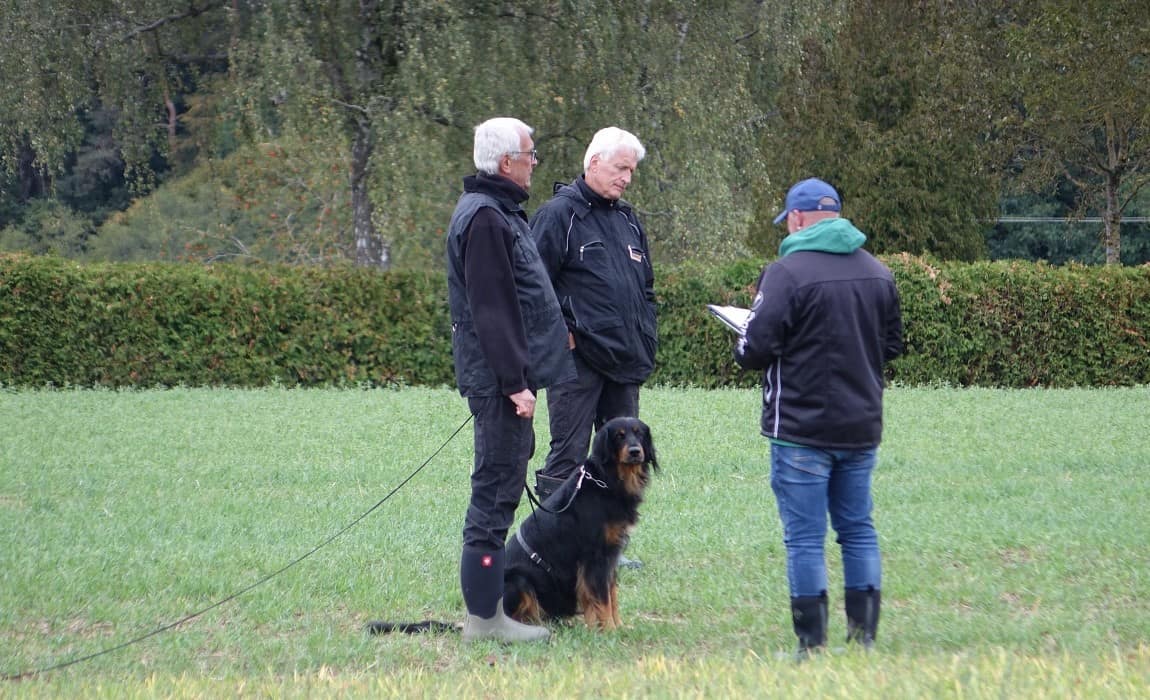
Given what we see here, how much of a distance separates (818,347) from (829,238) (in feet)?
1.40

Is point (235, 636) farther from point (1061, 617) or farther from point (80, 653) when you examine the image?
point (1061, 617)

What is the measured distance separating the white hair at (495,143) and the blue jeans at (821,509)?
168cm

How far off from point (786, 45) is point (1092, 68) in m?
6.26

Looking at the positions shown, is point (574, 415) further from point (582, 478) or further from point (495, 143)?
point (495, 143)

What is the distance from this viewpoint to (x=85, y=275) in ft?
54.0

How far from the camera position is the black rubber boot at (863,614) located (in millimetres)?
4668

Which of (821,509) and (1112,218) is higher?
(821,509)

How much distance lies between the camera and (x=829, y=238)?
14.8ft

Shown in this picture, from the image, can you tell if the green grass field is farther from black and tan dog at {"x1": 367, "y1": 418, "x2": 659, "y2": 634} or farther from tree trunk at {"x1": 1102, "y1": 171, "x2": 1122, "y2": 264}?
tree trunk at {"x1": 1102, "y1": 171, "x2": 1122, "y2": 264}

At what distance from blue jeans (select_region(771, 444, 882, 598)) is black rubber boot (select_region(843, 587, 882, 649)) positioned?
33 mm

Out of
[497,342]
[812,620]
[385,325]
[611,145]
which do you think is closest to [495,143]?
[497,342]

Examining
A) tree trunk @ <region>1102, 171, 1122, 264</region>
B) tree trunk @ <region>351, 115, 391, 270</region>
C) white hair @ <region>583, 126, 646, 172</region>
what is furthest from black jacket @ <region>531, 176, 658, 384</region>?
tree trunk @ <region>1102, 171, 1122, 264</region>

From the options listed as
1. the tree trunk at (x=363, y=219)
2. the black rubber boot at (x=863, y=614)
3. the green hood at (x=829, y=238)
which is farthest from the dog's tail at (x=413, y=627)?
the tree trunk at (x=363, y=219)

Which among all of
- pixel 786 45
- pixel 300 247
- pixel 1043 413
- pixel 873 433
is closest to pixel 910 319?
pixel 1043 413
